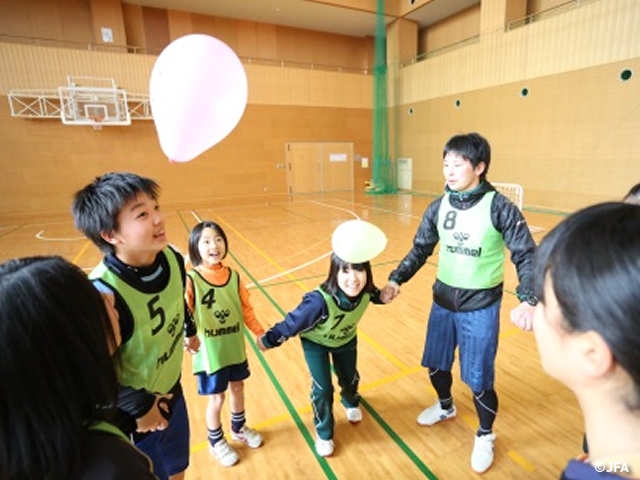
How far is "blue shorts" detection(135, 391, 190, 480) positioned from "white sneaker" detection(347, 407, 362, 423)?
104 cm

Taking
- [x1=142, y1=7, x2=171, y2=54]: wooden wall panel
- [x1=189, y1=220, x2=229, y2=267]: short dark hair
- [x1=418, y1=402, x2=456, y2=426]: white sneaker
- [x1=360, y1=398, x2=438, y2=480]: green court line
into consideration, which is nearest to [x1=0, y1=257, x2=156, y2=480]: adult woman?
[x1=189, y1=220, x2=229, y2=267]: short dark hair

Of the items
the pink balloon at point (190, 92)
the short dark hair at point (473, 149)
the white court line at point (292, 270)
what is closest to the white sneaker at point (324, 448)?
the short dark hair at point (473, 149)

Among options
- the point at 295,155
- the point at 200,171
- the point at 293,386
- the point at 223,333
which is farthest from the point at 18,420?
the point at 295,155

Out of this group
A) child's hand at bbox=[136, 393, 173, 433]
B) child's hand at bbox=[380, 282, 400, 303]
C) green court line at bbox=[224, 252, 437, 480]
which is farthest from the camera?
child's hand at bbox=[380, 282, 400, 303]

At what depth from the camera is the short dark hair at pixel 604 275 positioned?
55cm

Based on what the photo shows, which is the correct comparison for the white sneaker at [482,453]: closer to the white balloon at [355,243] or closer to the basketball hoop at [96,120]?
the white balloon at [355,243]

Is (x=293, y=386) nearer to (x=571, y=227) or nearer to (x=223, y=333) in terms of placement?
(x=223, y=333)

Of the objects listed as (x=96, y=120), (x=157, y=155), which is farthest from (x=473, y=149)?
(x=157, y=155)

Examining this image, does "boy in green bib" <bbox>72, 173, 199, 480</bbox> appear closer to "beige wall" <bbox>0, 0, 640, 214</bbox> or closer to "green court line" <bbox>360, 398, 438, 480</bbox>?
"green court line" <bbox>360, 398, 438, 480</bbox>

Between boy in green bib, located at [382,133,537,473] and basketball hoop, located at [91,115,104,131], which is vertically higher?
basketball hoop, located at [91,115,104,131]

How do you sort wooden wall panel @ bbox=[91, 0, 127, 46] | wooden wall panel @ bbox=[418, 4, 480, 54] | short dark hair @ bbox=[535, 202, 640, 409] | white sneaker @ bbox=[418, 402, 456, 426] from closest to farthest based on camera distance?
short dark hair @ bbox=[535, 202, 640, 409]
white sneaker @ bbox=[418, 402, 456, 426]
wooden wall panel @ bbox=[91, 0, 127, 46]
wooden wall panel @ bbox=[418, 4, 480, 54]

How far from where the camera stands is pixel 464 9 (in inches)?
485

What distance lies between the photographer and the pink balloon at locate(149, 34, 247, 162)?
6.45 ft

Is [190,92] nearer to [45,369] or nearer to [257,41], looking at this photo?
[45,369]
